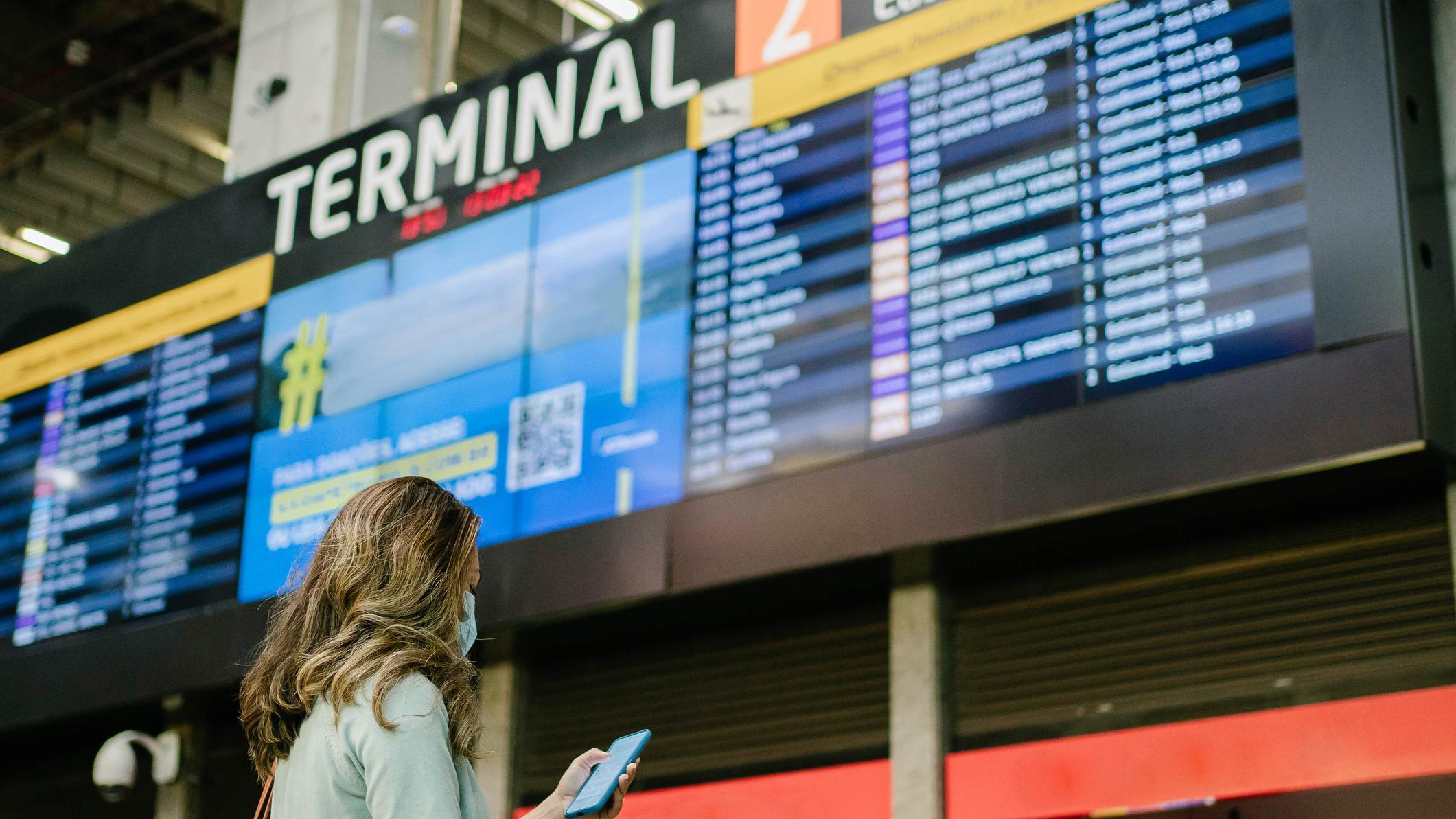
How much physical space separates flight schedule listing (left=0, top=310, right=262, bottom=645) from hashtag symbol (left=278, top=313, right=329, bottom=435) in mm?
198

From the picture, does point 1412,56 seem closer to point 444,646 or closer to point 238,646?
point 444,646

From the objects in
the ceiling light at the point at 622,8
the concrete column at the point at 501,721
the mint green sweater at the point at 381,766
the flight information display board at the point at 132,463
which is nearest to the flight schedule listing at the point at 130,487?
the flight information display board at the point at 132,463

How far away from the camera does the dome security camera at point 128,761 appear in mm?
7738

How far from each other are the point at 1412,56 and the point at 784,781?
299 centimetres

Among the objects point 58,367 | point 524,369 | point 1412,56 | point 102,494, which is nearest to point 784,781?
point 524,369

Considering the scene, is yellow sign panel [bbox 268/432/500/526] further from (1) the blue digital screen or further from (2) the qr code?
(2) the qr code

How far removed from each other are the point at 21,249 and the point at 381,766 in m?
15.3

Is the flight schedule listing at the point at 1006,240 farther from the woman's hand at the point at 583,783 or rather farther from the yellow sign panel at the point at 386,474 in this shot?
the woman's hand at the point at 583,783

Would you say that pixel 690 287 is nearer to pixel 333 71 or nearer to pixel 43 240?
pixel 333 71

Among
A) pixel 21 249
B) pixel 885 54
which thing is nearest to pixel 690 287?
pixel 885 54

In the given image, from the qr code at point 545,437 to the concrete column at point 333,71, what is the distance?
9.64ft

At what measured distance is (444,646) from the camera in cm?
230

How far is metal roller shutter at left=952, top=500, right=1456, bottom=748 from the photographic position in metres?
5.03

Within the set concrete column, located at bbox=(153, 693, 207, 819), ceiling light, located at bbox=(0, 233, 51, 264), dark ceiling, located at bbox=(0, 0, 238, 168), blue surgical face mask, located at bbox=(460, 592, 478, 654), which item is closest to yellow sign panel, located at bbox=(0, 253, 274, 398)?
concrete column, located at bbox=(153, 693, 207, 819)
